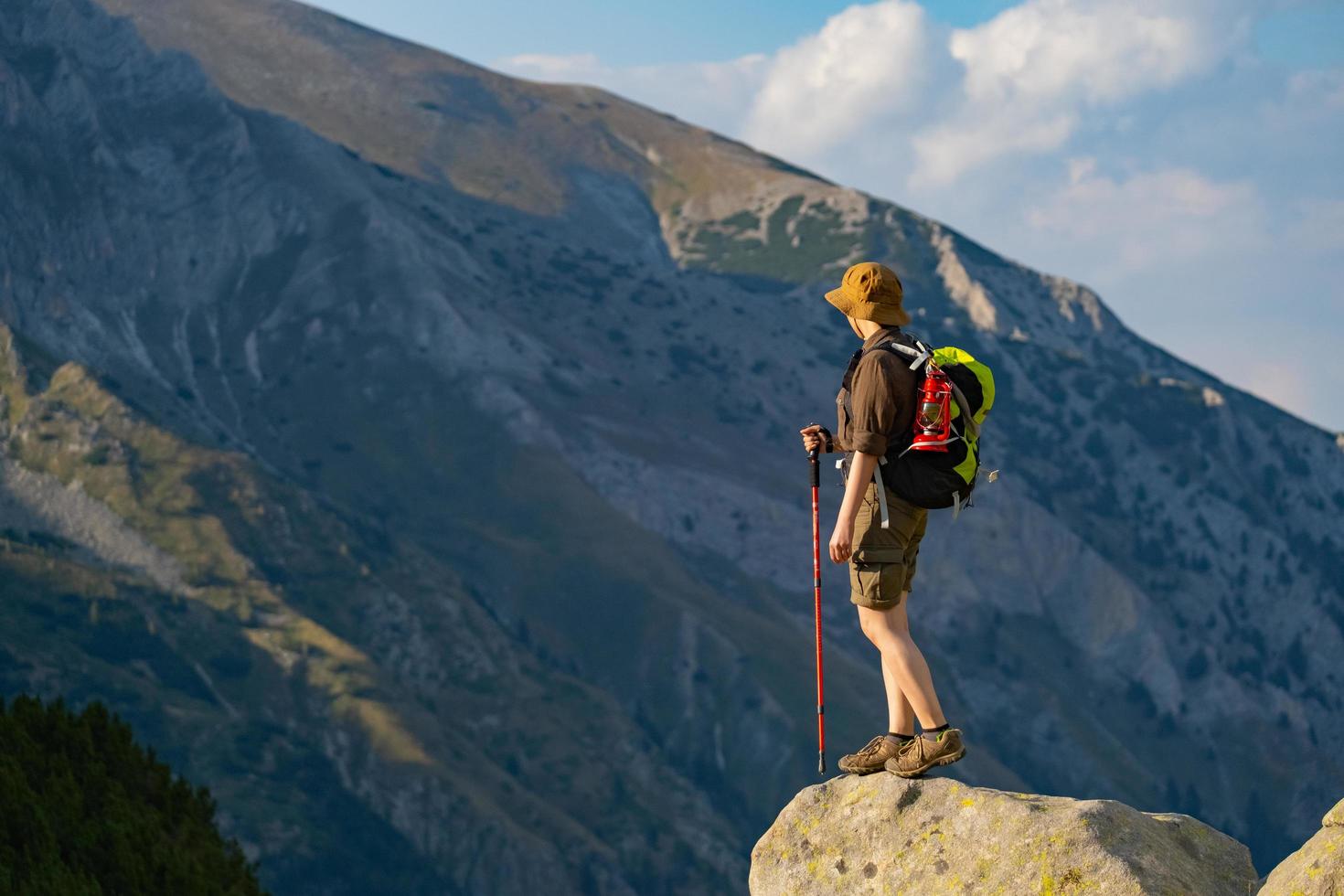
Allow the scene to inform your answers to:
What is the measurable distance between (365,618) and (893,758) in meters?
156

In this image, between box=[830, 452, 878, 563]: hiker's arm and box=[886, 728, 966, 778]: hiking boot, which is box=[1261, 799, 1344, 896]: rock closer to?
box=[886, 728, 966, 778]: hiking boot

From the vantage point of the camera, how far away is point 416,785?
144m

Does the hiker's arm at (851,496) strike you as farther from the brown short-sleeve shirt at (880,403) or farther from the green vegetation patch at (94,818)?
the green vegetation patch at (94,818)

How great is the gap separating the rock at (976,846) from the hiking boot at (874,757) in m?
0.10

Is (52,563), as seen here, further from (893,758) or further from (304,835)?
(893,758)

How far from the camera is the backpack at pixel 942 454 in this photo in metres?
13.6

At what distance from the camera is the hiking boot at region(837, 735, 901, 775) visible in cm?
1445

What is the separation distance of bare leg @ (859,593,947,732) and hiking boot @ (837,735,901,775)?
183 mm

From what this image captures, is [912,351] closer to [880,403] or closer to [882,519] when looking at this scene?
[880,403]

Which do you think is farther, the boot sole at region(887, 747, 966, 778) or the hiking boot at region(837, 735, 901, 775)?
the hiking boot at region(837, 735, 901, 775)

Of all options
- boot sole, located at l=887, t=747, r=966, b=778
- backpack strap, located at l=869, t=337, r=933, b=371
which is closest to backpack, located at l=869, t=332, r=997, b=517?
backpack strap, located at l=869, t=337, r=933, b=371

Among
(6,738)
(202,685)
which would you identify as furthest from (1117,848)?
(202,685)

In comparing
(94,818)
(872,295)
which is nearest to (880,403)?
(872,295)

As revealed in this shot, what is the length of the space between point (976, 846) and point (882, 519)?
2.65 meters
